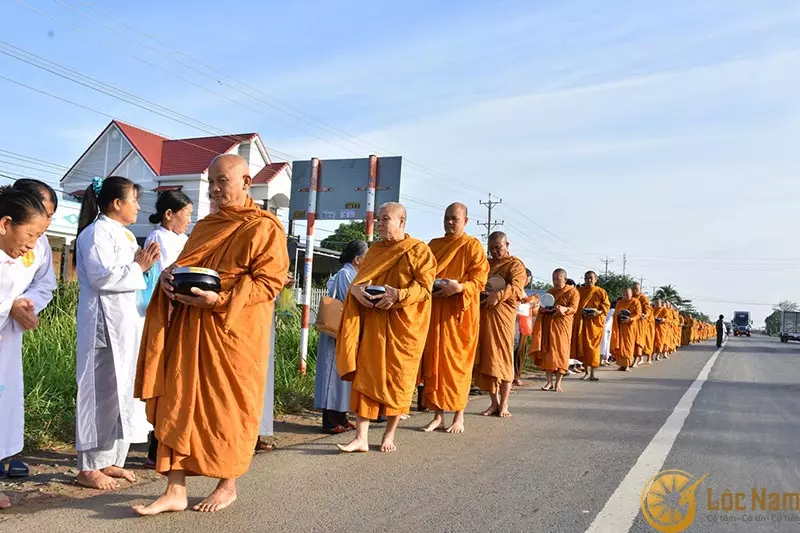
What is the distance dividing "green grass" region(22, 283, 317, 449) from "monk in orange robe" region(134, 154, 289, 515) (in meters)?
2.23

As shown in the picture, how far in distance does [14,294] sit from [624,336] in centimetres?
1483

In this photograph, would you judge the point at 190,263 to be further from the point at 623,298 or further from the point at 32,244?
the point at 623,298

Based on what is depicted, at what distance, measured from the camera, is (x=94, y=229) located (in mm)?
4453

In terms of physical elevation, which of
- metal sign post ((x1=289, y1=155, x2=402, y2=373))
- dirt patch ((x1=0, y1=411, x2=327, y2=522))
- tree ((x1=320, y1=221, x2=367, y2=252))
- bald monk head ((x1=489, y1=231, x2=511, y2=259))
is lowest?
dirt patch ((x1=0, y1=411, x2=327, y2=522))

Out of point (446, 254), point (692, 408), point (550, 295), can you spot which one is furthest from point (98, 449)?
point (550, 295)

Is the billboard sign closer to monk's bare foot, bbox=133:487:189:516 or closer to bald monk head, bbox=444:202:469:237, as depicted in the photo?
bald monk head, bbox=444:202:469:237

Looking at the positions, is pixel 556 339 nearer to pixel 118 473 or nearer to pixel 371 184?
pixel 371 184

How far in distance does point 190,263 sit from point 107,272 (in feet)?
2.28

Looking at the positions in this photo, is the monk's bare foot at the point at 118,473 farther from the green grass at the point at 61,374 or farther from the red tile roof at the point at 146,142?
the red tile roof at the point at 146,142

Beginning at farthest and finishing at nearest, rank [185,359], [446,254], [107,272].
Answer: [446,254]
[107,272]
[185,359]

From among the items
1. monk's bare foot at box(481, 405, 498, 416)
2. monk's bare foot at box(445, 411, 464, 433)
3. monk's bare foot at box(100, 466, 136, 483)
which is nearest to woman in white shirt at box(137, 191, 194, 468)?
monk's bare foot at box(100, 466, 136, 483)

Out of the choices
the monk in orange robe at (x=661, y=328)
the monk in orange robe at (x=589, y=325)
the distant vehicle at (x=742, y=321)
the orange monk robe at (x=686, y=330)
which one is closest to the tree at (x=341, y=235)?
the orange monk robe at (x=686, y=330)

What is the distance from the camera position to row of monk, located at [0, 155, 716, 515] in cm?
376

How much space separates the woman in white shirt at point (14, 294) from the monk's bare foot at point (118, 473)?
0.67m
